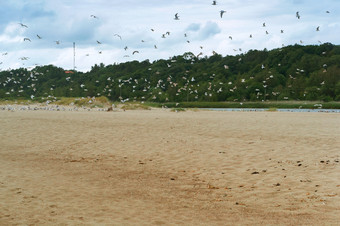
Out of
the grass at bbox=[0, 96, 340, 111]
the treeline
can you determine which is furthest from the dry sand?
the treeline

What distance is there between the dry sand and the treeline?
42.9 m

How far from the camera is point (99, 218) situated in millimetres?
7086

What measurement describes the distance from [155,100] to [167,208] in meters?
69.3

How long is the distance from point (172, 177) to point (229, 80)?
69.2 metres

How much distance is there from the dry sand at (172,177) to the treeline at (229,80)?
42.9 meters

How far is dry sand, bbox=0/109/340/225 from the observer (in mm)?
7367

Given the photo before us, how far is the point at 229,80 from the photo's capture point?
3091 inches

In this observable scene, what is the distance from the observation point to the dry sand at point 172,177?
7.37m

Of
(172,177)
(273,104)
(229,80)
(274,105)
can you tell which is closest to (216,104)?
(273,104)

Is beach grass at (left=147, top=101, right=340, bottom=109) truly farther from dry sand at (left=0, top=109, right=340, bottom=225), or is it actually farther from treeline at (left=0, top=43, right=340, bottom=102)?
dry sand at (left=0, top=109, right=340, bottom=225)

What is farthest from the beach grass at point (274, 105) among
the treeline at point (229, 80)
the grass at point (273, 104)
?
the treeline at point (229, 80)

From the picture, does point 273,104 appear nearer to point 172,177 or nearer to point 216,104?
point 216,104

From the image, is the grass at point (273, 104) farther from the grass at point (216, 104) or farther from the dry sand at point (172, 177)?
the dry sand at point (172, 177)

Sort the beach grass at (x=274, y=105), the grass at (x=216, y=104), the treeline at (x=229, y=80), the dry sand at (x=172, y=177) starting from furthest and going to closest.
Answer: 1. the treeline at (x=229, y=80)
2. the beach grass at (x=274, y=105)
3. the grass at (x=216, y=104)
4. the dry sand at (x=172, y=177)
